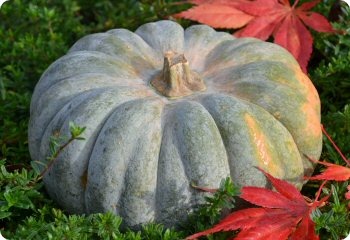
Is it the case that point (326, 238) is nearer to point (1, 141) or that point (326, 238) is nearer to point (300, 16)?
point (300, 16)

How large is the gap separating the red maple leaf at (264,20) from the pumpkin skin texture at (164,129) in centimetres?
46

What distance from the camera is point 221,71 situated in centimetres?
285

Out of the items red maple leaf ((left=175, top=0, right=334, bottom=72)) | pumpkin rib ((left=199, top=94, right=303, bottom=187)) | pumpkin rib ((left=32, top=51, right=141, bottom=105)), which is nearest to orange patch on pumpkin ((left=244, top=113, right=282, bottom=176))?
pumpkin rib ((left=199, top=94, right=303, bottom=187))

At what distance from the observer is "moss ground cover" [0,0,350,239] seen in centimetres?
244

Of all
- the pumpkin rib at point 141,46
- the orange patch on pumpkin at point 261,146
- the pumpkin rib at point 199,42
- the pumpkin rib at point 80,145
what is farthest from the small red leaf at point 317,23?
the pumpkin rib at point 80,145

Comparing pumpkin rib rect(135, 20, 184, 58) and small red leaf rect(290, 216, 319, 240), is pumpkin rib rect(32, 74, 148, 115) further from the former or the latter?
small red leaf rect(290, 216, 319, 240)

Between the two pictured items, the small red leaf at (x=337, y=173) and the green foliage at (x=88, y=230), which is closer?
the green foliage at (x=88, y=230)

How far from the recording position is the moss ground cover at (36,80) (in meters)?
2.44

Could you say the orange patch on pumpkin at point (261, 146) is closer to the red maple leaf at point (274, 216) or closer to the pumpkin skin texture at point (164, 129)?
the pumpkin skin texture at point (164, 129)

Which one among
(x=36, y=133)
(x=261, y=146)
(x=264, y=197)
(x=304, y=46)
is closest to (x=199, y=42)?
(x=304, y=46)

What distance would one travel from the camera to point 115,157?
2.46 metres

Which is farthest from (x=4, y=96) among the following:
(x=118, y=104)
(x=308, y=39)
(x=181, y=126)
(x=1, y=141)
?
(x=308, y=39)

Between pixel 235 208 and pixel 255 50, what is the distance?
29.4 inches

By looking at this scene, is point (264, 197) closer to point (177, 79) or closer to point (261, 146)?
point (261, 146)
